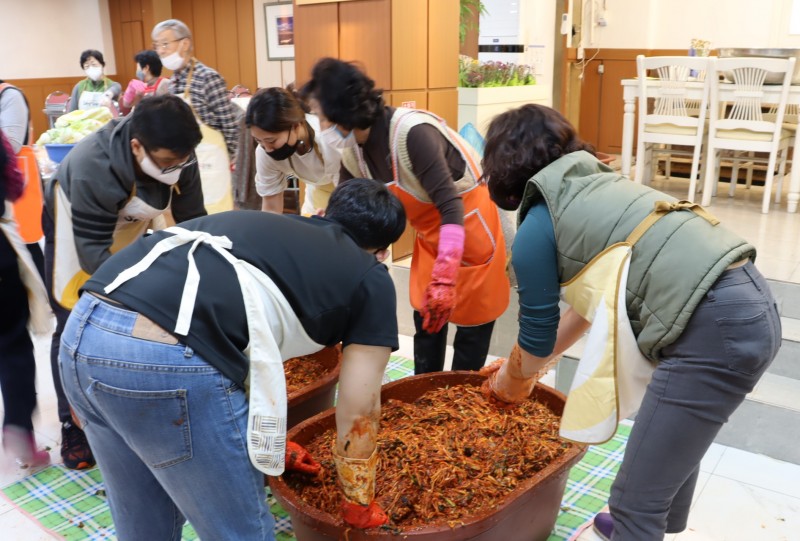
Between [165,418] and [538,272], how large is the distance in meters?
0.81

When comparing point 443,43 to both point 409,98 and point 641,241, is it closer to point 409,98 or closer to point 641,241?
point 409,98

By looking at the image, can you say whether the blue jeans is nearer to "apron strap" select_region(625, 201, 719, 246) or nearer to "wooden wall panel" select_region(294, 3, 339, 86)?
"apron strap" select_region(625, 201, 719, 246)

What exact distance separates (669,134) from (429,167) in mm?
3697

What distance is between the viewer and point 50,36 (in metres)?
9.70

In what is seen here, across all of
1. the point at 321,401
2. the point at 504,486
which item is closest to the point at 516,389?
the point at 504,486

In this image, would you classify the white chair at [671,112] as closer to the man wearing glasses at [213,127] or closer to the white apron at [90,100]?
the man wearing glasses at [213,127]

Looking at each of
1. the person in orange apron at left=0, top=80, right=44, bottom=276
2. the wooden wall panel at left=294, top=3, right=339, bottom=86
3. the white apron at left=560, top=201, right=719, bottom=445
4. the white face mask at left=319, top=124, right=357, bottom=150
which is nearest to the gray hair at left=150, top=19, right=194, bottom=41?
the person in orange apron at left=0, top=80, right=44, bottom=276

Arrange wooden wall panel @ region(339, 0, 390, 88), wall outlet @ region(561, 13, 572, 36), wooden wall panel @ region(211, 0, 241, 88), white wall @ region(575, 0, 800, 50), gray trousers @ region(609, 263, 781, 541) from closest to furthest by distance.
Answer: gray trousers @ region(609, 263, 781, 541)
wooden wall panel @ region(339, 0, 390, 88)
wall outlet @ region(561, 13, 572, 36)
white wall @ region(575, 0, 800, 50)
wooden wall panel @ region(211, 0, 241, 88)

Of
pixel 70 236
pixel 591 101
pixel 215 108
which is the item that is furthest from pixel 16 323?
pixel 591 101

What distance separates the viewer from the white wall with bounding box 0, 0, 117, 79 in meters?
9.28

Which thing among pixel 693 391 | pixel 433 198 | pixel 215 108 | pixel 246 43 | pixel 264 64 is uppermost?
pixel 246 43

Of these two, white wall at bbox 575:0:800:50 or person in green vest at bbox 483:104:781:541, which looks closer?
person in green vest at bbox 483:104:781:541

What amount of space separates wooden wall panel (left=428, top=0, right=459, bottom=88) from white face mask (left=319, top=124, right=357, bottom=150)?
7.15 ft

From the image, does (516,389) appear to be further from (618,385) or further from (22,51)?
(22,51)
